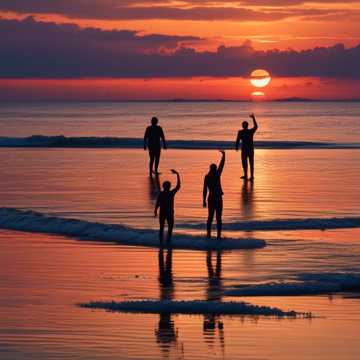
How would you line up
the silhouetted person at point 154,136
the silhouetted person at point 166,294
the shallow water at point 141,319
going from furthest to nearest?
the silhouetted person at point 154,136
the silhouetted person at point 166,294
the shallow water at point 141,319

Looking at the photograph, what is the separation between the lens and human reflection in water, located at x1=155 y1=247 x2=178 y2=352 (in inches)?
490

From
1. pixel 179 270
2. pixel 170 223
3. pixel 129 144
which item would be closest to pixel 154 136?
pixel 170 223

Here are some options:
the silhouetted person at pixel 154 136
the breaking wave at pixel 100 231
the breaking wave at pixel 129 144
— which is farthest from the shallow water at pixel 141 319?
the breaking wave at pixel 129 144

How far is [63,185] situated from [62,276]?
547 inches

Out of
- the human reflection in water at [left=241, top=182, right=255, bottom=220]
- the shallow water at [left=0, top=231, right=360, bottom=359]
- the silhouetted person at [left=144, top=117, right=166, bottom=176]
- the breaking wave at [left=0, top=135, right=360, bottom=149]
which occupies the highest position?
the breaking wave at [left=0, top=135, right=360, bottom=149]

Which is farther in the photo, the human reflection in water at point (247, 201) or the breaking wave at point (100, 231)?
the human reflection in water at point (247, 201)

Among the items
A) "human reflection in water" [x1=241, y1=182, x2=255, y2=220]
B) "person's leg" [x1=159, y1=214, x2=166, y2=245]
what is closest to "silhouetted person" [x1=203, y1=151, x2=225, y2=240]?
"person's leg" [x1=159, y1=214, x2=166, y2=245]

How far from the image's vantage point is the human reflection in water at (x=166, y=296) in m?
12.4

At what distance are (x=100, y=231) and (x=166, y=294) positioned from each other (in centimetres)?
627

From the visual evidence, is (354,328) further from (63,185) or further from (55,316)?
(63,185)

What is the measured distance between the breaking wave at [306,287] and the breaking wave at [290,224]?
5705 mm

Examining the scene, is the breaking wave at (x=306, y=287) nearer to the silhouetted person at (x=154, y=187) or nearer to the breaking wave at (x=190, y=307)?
the breaking wave at (x=190, y=307)

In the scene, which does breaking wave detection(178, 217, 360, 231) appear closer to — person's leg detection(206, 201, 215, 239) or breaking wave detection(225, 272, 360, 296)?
person's leg detection(206, 201, 215, 239)

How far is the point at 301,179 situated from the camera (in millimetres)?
32438
